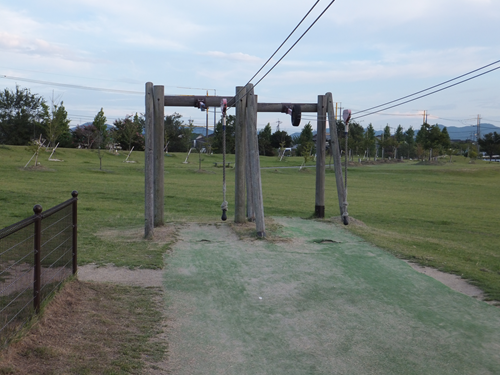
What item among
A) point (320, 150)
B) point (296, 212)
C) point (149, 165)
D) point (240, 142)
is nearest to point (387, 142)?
point (296, 212)

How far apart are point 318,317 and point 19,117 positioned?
56720 millimetres

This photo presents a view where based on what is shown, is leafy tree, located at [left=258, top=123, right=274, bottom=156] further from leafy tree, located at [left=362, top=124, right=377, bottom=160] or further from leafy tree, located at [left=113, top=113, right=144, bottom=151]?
leafy tree, located at [left=113, top=113, right=144, bottom=151]

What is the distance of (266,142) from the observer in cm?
7094

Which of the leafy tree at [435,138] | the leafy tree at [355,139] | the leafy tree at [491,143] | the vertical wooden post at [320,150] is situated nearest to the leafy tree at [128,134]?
the leafy tree at [355,139]

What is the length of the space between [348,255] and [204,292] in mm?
3136

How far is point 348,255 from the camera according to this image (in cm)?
859

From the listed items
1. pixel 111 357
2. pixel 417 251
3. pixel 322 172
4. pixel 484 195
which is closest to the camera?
pixel 111 357

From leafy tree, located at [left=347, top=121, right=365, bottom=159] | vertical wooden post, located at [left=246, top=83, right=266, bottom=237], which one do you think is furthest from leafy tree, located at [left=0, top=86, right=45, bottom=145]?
vertical wooden post, located at [left=246, top=83, right=266, bottom=237]

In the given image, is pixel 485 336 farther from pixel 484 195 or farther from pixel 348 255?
pixel 484 195

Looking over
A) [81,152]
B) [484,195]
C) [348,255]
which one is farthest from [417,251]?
[81,152]

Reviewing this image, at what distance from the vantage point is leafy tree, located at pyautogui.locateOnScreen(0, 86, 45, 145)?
54.2 metres

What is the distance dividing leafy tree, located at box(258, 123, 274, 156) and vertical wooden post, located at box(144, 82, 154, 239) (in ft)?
195

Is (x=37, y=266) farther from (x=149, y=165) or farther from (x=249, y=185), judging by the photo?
(x=249, y=185)

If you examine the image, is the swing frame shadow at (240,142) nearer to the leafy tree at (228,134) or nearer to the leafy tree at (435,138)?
the leafy tree at (228,134)
